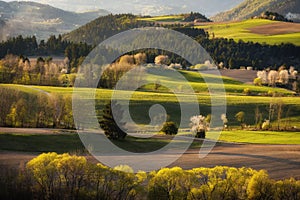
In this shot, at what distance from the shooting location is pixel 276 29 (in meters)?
136

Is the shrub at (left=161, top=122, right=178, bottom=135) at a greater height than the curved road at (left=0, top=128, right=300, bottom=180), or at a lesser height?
greater

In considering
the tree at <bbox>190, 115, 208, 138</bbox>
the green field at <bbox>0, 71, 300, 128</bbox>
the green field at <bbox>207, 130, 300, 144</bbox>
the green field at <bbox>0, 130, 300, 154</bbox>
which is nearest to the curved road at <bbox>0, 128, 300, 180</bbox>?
the green field at <bbox>0, 130, 300, 154</bbox>

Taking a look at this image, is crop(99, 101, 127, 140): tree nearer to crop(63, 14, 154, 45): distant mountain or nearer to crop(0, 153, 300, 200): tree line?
crop(0, 153, 300, 200): tree line

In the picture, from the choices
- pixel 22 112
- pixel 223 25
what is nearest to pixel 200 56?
pixel 223 25

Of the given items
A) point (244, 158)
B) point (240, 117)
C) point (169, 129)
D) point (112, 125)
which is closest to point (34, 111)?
point (112, 125)

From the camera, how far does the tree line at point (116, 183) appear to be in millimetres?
26906

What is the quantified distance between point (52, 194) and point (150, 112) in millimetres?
28490

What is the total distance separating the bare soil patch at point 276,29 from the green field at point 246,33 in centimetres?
221

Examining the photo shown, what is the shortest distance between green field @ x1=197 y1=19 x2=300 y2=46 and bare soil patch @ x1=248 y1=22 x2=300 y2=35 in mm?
2215

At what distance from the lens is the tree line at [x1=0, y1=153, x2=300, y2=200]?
26906mm

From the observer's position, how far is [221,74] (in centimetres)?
9256

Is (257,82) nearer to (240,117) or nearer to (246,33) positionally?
(240,117)

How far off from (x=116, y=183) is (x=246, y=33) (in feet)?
392

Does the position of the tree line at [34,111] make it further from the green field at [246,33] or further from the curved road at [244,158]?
the green field at [246,33]
